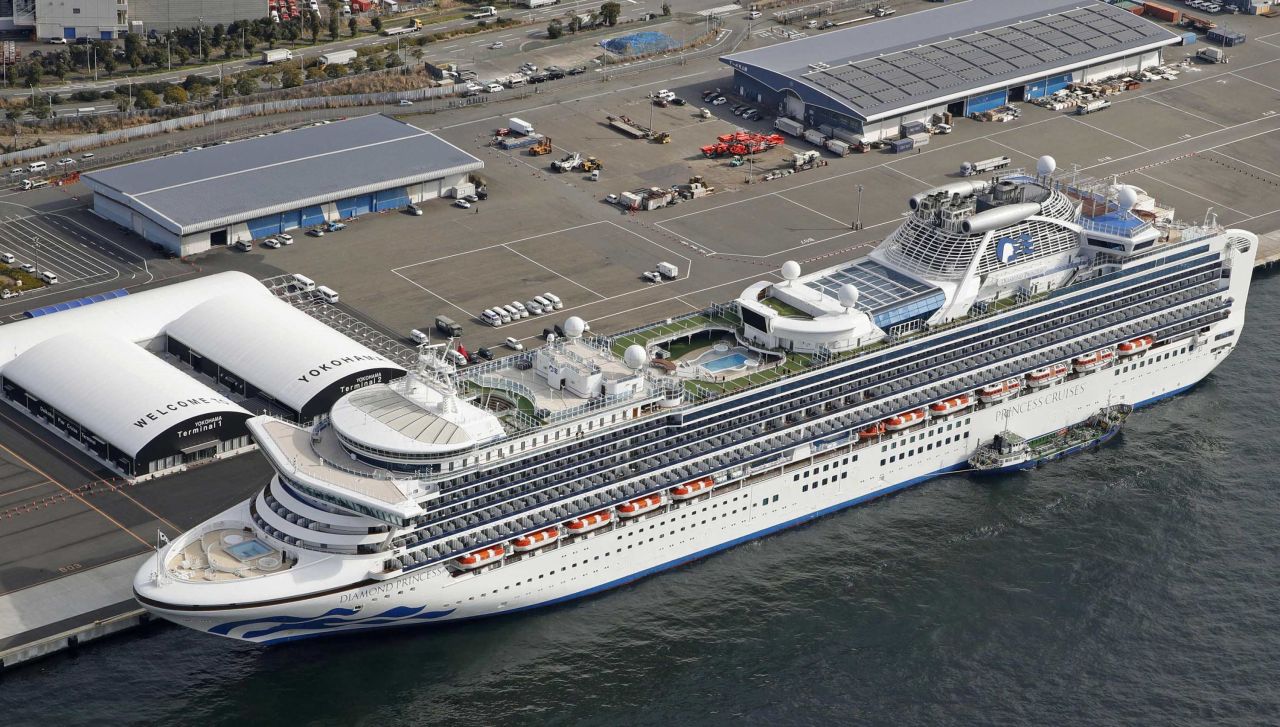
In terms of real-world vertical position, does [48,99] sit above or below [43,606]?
above

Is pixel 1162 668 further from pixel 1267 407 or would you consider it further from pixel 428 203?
pixel 428 203

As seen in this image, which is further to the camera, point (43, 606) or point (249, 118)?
point (249, 118)

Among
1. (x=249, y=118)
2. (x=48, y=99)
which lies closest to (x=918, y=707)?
(x=249, y=118)

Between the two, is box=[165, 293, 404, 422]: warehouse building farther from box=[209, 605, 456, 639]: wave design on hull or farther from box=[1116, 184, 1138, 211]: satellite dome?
box=[1116, 184, 1138, 211]: satellite dome

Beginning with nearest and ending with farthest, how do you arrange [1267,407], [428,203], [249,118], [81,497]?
[81,497] → [1267,407] → [428,203] → [249,118]

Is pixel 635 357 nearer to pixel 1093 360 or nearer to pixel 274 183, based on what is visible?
pixel 1093 360

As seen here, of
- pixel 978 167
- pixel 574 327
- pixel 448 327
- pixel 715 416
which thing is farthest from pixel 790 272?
pixel 978 167

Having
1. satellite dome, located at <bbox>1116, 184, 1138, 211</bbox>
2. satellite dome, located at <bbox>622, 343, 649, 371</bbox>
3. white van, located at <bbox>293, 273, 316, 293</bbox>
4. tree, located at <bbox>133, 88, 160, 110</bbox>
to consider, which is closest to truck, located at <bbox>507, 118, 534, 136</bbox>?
tree, located at <bbox>133, 88, 160, 110</bbox>
